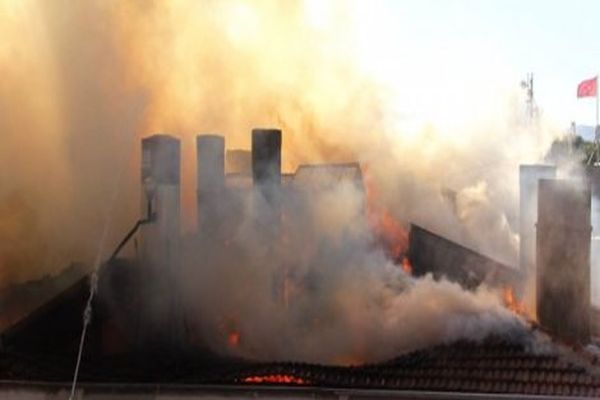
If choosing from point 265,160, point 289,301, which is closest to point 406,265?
point 289,301

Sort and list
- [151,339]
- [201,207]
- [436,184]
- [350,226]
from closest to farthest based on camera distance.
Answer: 1. [151,339]
2. [201,207]
3. [350,226]
4. [436,184]

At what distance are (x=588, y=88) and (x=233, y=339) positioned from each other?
89.4ft

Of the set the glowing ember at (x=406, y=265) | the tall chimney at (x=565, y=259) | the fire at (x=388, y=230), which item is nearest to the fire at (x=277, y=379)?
the tall chimney at (x=565, y=259)

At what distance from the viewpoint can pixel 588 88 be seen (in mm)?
38188

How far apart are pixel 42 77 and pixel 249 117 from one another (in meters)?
5.38

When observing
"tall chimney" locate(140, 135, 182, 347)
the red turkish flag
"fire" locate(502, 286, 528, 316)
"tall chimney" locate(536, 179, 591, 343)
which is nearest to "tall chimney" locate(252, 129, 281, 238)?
"tall chimney" locate(140, 135, 182, 347)

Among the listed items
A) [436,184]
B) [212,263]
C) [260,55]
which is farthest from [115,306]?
[436,184]

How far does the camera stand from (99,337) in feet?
50.6

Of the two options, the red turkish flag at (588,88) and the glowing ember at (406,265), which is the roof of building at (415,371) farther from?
the red turkish flag at (588,88)

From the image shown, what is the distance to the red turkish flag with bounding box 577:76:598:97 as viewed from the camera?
37969 mm

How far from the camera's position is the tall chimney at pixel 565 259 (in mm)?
13883

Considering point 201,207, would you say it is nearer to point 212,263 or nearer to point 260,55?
point 212,263

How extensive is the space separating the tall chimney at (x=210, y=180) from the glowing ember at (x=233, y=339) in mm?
1950

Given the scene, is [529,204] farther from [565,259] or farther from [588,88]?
[588,88]
